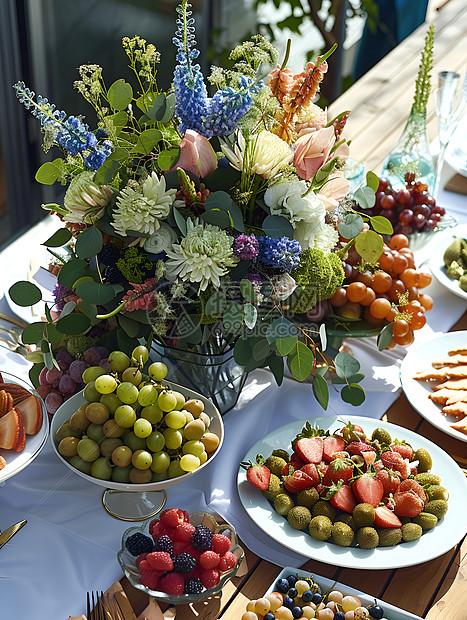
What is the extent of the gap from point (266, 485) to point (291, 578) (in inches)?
5.2

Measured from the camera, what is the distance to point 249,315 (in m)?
0.90

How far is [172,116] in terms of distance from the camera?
3.08 ft

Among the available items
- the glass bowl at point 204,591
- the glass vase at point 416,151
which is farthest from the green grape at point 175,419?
the glass vase at point 416,151

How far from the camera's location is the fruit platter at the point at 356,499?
87 centimetres

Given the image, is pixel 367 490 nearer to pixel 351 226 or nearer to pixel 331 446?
pixel 331 446

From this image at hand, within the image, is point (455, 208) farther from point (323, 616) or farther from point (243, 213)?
point (323, 616)

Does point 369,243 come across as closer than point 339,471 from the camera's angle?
No

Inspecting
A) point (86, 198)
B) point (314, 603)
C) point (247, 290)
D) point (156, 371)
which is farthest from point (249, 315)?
point (314, 603)

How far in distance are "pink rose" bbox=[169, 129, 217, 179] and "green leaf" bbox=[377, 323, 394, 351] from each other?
1.42 feet

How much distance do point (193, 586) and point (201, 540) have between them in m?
0.05

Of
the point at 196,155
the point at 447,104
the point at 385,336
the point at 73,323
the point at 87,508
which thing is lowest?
the point at 87,508

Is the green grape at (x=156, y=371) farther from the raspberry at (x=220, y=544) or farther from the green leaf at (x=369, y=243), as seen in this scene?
the green leaf at (x=369, y=243)

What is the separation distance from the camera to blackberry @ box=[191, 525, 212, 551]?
81cm

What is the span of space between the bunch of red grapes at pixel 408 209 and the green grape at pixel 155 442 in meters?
0.78
